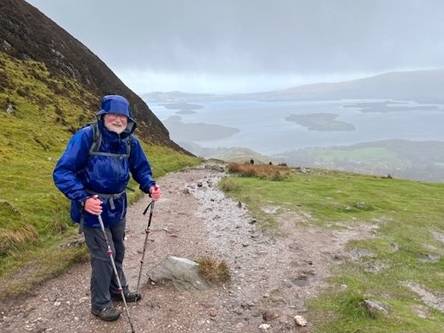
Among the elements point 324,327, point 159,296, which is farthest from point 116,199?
point 324,327

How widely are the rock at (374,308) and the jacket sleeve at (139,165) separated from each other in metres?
5.22

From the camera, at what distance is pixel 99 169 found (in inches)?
348

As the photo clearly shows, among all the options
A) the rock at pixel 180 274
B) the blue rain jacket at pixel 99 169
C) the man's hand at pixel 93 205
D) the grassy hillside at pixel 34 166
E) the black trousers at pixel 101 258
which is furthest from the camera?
the grassy hillside at pixel 34 166

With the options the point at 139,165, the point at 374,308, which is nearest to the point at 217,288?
the point at 374,308

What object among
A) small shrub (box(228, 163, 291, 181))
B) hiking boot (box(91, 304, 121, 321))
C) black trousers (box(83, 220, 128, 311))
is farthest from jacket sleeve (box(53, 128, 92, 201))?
small shrub (box(228, 163, 291, 181))

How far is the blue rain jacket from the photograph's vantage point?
8602mm

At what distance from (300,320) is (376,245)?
295 inches

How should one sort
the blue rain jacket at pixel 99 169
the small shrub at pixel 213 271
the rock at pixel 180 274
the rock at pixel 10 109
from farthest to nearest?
the rock at pixel 10 109, the small shrub at pixel 213 271, the rock at pixel 180 274, the blue rain jacket at pixel 99 169

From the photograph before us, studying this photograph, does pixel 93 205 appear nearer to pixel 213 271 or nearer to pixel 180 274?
pixel 180 274

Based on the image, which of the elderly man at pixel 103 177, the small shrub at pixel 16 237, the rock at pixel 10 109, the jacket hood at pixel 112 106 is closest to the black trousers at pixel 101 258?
the elderly man at pixel 103 177

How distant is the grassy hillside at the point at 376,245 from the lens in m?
10.1

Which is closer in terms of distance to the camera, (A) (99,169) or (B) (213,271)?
(A) (99,169)

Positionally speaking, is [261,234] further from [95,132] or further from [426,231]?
[95,132]

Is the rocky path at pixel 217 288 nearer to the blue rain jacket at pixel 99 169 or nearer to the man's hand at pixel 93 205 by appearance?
the blue rain jacket at pixel 99 169
